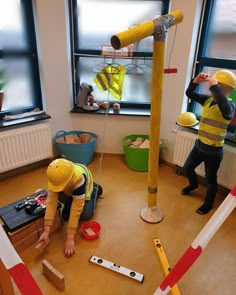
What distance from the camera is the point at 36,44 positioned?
251 centimetres

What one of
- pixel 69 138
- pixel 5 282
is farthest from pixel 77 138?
pixel 5 282

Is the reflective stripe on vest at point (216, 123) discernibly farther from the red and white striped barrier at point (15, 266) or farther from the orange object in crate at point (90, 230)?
the red and white striped barrier at point (15, 266)

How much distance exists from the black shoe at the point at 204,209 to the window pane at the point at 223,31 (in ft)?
4.33

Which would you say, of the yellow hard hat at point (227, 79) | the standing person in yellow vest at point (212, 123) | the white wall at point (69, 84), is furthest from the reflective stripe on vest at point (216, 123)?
the white wall at point (69, 84)

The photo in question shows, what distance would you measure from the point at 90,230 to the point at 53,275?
0.45 metres

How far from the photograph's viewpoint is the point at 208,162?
1.97 metres

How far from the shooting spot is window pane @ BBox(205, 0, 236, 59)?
214 cm

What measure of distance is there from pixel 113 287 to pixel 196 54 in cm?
209

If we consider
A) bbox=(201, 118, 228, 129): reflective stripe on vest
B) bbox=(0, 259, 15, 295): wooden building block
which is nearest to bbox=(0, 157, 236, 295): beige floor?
bbox=(0, 259, 15, 295): wooden building block

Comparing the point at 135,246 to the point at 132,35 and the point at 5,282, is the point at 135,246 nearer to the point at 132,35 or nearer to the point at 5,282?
the point at 5,282

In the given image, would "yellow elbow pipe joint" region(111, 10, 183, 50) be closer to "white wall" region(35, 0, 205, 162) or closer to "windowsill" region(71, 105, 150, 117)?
"white wall" region(35, 0, 205, 162)

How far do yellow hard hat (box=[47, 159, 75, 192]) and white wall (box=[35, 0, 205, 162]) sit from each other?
4.32 ft

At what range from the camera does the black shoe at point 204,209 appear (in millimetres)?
2060

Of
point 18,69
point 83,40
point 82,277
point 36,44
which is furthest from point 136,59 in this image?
point 82,277
